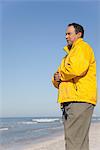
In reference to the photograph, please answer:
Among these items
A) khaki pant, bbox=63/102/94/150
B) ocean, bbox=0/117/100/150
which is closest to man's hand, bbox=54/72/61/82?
khaki pant, bbox=63/102/94/150

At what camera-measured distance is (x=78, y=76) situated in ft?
9.88

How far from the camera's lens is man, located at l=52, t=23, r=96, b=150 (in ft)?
9.78

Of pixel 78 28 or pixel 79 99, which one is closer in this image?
pixel 79 99

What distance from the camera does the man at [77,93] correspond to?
2982mm

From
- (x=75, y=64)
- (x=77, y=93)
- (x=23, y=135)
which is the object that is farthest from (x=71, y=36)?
(x=23, y=135)

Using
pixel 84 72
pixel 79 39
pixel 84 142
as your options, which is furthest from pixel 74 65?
pixel 84 142

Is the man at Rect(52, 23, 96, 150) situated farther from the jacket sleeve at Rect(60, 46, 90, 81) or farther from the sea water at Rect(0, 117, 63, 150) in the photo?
the sea water at Rect(0, 117, 63, 150)

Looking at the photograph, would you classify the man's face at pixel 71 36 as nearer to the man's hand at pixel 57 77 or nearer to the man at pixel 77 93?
the man at pixel 77 93

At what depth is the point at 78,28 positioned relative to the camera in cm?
321

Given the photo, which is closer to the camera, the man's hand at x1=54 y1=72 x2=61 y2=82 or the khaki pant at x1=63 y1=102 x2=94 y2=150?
the khaki pant at x1=63 y1=102 x2=94 y2=150

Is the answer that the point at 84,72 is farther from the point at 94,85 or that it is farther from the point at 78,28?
the point at 78,28

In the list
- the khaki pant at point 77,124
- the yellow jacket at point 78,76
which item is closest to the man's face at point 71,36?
the yellow jacket at point 78,76

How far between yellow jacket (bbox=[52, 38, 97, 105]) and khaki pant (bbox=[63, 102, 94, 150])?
0.20 feet

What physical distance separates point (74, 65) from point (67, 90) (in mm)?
231
